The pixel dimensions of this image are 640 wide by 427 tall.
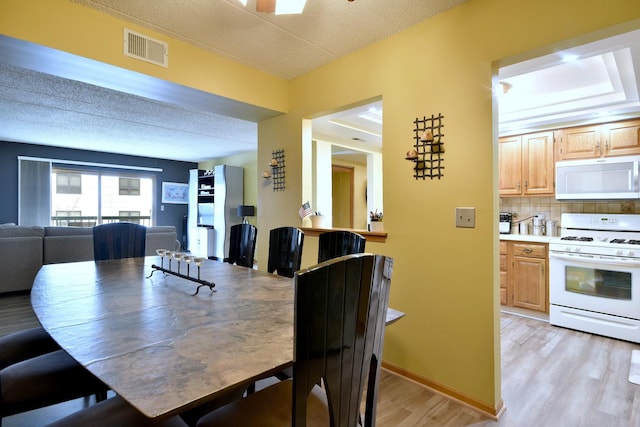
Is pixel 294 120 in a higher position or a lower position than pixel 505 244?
higher

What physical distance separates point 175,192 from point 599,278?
846cm

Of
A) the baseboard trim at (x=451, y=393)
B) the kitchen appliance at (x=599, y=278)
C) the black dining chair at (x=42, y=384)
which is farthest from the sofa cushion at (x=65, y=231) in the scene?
the kitchen appliance at (x=599, y=278)

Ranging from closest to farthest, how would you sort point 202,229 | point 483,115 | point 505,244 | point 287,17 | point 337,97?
point 483,115 → point 287,17 → point 337,97 → point 505,244 → point 202,229

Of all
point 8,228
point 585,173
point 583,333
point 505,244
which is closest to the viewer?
point 583,333

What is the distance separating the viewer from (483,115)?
1884 millimetres

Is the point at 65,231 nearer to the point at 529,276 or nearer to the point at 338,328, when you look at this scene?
the point at 338,328

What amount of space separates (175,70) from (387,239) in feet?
6.83

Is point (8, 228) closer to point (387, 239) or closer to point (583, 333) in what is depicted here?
point (387, 239)

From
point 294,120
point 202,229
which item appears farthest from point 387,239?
point 202,229

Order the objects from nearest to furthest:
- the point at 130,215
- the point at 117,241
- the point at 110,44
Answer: the point at 110,44, the point at 117,241, the point at 130,215

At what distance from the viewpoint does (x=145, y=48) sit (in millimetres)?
2305

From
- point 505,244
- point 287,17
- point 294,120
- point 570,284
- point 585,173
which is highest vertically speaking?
point 287,17

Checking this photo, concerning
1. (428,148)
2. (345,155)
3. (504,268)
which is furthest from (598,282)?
(345,155)

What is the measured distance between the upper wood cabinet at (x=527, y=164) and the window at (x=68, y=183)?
8.37 m
